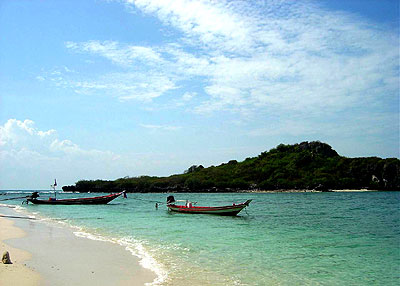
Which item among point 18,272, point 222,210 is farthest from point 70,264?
point 222,210

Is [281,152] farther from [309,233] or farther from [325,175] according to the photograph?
[309,233]

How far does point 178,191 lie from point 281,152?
5030cm

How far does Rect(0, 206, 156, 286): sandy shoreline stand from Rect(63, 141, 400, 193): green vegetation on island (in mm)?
101122

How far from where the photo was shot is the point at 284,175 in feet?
416

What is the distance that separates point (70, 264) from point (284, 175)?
394ft

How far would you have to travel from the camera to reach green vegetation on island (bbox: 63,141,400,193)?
109225 mm

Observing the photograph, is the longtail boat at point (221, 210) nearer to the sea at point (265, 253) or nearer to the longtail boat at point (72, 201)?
the sea at point (265, 253)

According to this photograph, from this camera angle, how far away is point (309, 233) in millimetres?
21109

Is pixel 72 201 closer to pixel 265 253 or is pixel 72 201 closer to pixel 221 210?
pixel 221 210

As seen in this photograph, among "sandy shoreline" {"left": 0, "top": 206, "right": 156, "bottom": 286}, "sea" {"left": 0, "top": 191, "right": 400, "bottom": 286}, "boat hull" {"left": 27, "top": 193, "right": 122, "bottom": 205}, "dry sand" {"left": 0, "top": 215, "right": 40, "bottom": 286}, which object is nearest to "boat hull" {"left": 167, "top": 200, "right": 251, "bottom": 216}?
"sea" {"left": 0, "top": 191, "right": 400, "bottom": 286}

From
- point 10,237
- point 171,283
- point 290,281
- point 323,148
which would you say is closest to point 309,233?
point 290,281

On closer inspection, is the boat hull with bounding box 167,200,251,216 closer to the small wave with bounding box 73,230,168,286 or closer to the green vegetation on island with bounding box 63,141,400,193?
the small wave with bounding box 73,230,168,286

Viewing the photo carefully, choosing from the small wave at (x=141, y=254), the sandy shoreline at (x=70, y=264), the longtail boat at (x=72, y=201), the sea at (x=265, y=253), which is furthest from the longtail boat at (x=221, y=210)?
the longtail boat at (x=72, y=201)

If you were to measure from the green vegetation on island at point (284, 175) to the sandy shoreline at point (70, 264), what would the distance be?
101122 mm
